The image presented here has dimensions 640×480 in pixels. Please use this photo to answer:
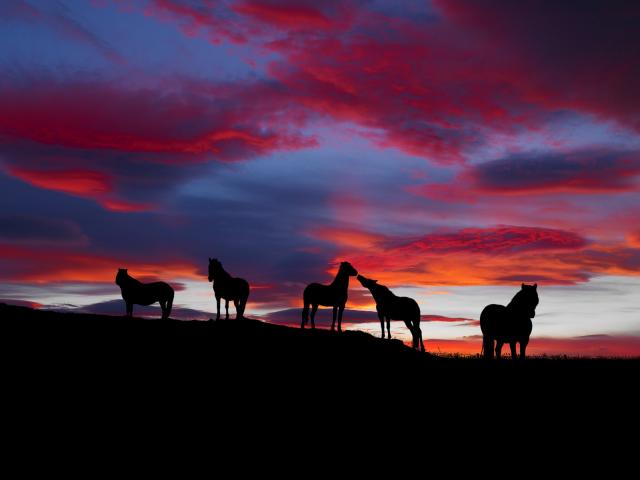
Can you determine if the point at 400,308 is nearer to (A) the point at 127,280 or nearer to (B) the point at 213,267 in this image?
(B) the point at 213,267

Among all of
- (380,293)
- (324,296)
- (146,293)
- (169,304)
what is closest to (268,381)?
(324,296)

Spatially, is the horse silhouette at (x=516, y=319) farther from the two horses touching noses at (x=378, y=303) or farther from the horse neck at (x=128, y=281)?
the horse neck at (x=128, y=281)

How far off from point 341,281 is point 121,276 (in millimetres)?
10277

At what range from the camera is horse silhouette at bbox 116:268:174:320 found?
30.5m

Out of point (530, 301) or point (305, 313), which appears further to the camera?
point (305, 313)

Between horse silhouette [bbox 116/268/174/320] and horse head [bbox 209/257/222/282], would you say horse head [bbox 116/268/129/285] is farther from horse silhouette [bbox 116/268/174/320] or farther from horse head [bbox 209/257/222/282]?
horse head [bbox 209/257/222/282]

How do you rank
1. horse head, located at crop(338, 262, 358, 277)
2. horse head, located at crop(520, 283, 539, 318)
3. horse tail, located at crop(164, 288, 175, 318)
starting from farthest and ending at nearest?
horse tail, located at crop(164, 288, 175, 318)
horse head, located at crop(338, 262, 358, 277)
horse head, located at crop(520, 283, 539, 318)

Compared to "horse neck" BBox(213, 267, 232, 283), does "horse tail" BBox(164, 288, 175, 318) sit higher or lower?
lower

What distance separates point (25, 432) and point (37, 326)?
28.2 ft

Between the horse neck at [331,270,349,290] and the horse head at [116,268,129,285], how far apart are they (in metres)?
9.72

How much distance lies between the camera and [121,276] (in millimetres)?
30703

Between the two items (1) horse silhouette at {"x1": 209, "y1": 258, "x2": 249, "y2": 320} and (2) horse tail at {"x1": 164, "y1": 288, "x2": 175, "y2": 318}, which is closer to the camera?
(1) horse silhouette at {"x1": 209, "y1": 258, "x2": 249, "y2": 320}

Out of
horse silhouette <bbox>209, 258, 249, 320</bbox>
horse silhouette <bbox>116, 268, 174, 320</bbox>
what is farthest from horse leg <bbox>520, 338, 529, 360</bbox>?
horse silhouette <bbox>116, 268, 174, 320</bbox>

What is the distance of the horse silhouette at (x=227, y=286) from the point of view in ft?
97.3
